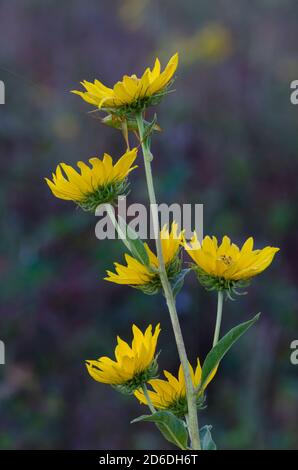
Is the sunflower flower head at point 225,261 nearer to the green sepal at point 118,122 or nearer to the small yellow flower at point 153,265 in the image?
the small yellow flower at point 153,265

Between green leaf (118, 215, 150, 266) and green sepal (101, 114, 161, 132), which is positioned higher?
green sepal (101, 114, 161, 132)

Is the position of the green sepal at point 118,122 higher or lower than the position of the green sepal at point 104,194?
higher

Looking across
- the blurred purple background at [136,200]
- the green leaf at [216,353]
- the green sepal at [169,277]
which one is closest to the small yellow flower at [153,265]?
the green sepal at [169,277]

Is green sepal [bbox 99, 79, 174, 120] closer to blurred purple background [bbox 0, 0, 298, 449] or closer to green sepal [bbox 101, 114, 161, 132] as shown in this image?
green sepal [bbox 101, 114, 161, 132]

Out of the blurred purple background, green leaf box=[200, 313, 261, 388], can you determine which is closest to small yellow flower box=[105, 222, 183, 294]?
green leaf box=[200, 313, 261, 388]

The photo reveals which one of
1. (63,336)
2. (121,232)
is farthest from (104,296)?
(121,232)

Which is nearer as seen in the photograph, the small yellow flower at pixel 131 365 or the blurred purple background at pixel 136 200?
the small yellow flower at pixel 131 365

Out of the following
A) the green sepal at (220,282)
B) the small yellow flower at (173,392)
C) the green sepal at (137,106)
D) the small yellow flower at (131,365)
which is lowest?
the small yellow flower at (173,392)
